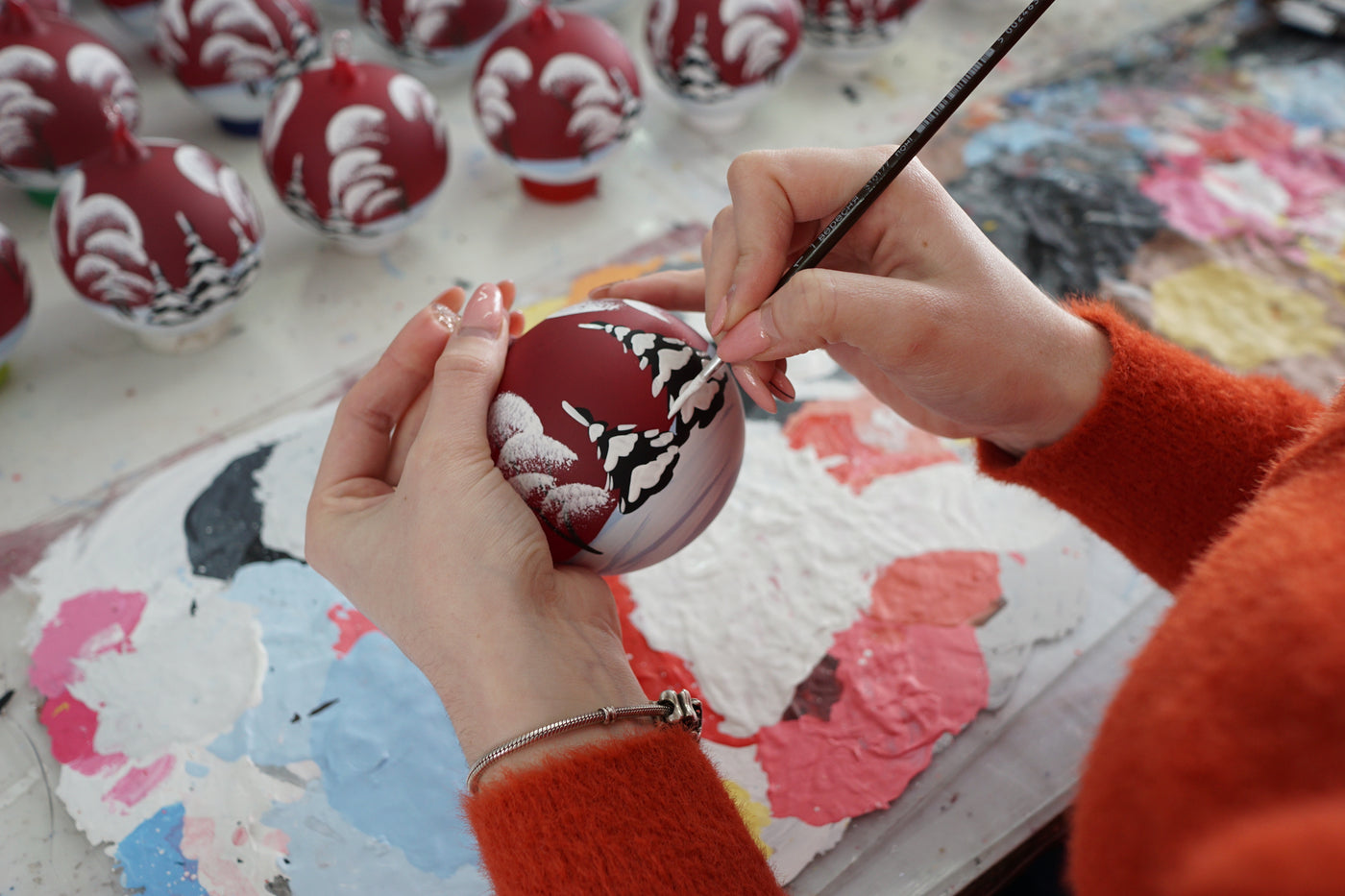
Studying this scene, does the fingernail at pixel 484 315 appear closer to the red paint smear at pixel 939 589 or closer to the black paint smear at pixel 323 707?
the black paint smear at pixel 323 707

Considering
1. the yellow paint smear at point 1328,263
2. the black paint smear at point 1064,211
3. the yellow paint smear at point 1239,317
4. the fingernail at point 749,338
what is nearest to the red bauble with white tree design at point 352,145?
the fingernail at point 749,338

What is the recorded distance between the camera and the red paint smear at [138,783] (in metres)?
0.88

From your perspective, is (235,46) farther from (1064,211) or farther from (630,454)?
(1064,211)

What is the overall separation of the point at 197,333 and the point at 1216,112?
5.76 ft

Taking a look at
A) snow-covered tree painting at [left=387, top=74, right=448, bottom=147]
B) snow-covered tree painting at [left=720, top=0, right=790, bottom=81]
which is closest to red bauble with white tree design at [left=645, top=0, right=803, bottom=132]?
snow-covered tree painting at [left=720, top=0, right=790, bottom=81]

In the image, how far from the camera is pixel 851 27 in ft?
5.35

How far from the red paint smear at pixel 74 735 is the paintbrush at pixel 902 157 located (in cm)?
67

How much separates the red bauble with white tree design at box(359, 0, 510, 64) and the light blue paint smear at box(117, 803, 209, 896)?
1219mm

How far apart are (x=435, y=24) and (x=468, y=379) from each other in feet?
3.28

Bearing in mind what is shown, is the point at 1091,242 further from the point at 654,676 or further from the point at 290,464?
the point at 290,464

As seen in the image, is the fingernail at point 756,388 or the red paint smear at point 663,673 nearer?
the fingernail at point 756,388

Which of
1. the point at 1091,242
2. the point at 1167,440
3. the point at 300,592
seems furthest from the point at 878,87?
the point at 300,592

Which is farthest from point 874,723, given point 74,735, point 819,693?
point 74,735

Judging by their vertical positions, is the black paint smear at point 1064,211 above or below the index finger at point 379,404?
below
